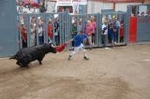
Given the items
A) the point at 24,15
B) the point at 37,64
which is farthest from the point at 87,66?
the point at 24,15

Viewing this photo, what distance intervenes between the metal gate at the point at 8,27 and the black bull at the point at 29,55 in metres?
2.60

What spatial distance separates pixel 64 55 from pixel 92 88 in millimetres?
6965

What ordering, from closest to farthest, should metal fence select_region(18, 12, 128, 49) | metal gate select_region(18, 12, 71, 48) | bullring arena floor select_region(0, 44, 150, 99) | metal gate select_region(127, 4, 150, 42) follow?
bullring arena floor select_region(0, 44, 150, 99)
metal gate select_region(18, 12, 71, 48)
metal fence select_region(18, 12, 128, 49)
metal gate select_region(127, 4, 150, 42)

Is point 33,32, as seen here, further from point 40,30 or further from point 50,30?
point 50,30

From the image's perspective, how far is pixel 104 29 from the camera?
22.5 metres

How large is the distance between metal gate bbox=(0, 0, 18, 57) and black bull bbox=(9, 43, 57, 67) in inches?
102

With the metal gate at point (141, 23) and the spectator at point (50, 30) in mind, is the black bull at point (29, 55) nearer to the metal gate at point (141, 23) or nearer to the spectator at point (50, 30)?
the spectator at point (50, 30)

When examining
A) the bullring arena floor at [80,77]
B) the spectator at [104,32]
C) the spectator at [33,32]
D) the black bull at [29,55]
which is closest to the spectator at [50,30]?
the spectator at [33,32]

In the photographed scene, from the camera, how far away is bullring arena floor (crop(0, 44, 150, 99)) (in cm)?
1301

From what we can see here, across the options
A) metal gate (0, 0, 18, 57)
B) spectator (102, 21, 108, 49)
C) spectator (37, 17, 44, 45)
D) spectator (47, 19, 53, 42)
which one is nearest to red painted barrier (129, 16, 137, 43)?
spectator (102, 21, 108, 49)

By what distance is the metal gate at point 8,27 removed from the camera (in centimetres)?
1966

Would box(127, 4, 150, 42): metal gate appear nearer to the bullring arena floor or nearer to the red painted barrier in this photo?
the red painted barrier

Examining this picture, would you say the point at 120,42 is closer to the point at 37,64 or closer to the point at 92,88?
the point at 37,64

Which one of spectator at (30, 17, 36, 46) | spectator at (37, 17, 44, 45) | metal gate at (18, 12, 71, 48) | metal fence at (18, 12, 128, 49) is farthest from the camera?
spectator at (37, 17, 44, 45)
